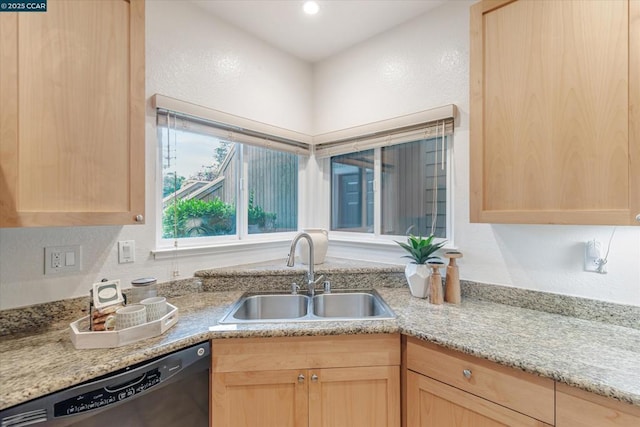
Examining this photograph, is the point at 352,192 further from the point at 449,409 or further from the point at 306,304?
the point at 449,409

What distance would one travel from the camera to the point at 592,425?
0.88 m

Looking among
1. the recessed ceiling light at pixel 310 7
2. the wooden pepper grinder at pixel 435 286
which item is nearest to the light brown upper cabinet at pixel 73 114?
the recessed ceiling light at pixel 310 7

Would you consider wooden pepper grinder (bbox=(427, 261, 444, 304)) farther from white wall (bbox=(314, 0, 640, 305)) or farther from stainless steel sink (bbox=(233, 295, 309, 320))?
stainless steel sink (bbox=(233, 295, 309, 320))

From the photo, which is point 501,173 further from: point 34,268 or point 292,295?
point 34,268

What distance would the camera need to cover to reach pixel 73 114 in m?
1.09

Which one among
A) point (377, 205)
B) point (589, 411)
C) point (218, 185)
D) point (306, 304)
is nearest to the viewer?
point (589, 411)

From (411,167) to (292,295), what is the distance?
3.91 ft

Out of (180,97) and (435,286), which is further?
(180,97)

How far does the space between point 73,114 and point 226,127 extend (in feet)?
3.08

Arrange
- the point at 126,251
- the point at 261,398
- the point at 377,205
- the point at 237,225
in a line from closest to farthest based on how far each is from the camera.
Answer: the point at 261,398, the point at 126,251, the point at 237,225, the point at 377,205

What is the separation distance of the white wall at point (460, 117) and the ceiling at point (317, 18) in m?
0.09

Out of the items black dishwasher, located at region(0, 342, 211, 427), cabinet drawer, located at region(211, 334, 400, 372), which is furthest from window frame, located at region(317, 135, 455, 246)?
black dishwasher, located at region(0, 342, 211, 427)

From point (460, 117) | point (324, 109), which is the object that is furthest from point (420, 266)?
point (324, 109)

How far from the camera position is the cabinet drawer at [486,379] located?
3.16 ft
